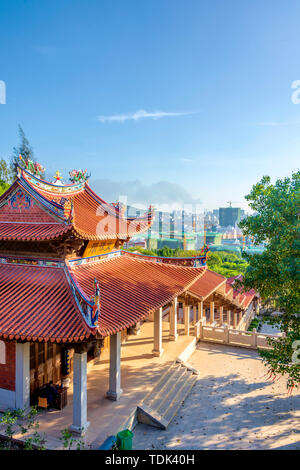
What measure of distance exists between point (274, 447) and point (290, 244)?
20.1 feet

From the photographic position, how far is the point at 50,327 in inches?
318

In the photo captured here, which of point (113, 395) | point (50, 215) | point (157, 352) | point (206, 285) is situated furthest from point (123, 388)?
point (206, 285)

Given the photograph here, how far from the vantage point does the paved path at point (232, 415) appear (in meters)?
9.52

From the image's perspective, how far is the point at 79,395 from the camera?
28.7ft

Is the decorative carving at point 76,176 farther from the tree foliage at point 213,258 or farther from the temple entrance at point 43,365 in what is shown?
the tree foliage at point 213,258

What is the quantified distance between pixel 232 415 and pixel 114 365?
4574 millimetres

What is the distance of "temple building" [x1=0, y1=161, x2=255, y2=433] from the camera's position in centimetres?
837

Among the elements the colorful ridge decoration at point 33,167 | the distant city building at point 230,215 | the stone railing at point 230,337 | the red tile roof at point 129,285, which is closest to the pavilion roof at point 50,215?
the colorful ridge decoration at point 33,167

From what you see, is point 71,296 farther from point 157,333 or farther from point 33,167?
point 157,333

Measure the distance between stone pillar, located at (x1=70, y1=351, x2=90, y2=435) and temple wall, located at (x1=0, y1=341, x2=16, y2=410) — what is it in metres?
2.31

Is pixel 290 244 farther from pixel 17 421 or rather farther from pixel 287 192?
pixel 17 421

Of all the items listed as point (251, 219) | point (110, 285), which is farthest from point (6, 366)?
point (251, 219)

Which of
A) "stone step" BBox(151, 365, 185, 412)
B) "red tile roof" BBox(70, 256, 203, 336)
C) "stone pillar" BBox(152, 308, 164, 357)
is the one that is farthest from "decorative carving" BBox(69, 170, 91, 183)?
"stone step" BBox(151, 365, 185, 412)

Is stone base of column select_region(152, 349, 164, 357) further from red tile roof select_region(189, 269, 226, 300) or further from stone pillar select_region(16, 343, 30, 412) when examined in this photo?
stone pillar select_region(16, 343, 30, 412)
